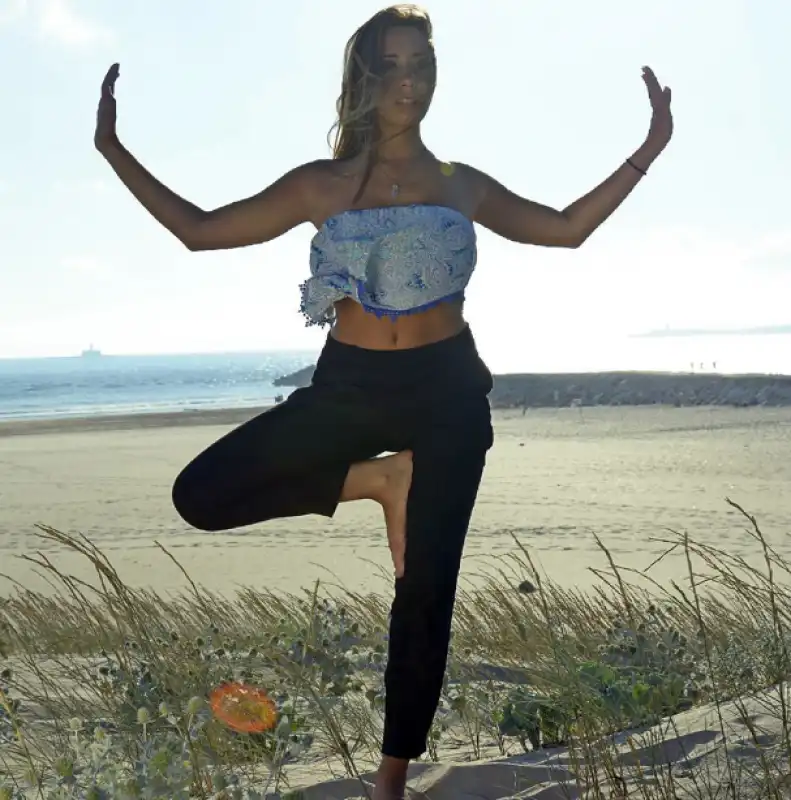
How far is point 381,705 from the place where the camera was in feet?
11.9

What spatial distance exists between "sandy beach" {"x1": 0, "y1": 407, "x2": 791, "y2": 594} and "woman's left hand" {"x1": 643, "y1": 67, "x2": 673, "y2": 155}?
73.5 inches

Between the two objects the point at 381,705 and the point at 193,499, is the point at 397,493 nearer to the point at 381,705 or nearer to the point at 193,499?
the point at 193,499

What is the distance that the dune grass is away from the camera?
2645mm

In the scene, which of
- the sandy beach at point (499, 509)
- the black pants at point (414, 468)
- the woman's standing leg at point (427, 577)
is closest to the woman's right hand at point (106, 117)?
the black pants at point (414, 468)

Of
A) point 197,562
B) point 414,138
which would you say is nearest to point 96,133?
point 414,138

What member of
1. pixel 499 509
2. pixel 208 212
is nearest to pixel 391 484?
pixel 208 212

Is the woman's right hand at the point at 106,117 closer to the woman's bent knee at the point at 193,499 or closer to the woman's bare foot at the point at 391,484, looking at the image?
the woman's bent knee at the point at 193,499

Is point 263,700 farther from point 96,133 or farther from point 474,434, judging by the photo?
point 96,133

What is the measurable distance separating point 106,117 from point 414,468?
51.9 inches

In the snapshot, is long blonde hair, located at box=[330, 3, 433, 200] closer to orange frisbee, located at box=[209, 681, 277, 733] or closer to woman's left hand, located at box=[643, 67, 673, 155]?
woman's left hand, located at box=[643, 67, 673, 155]

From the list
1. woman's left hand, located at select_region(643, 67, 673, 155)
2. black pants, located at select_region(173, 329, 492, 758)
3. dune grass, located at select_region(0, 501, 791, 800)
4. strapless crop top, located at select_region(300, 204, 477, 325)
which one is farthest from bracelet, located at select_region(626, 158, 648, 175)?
dune grass, located at select_region(0, 501, 791, 800)

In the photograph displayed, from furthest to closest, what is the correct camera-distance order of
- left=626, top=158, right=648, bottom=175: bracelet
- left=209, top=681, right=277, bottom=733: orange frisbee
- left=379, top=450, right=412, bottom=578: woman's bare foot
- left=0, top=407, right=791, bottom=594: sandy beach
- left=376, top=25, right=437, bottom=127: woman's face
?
left=0, top=407, right=791, bottom=594: sandy beach
left=209, top=681, right=277, bottom=733: orange frisbee
left=626, top=158, right=648, bottom=175: bracelet
left=376, top=25, right=437, bottom=127: woman's face
left=379, top=450, right=412, bottom=578: woman's bare foot

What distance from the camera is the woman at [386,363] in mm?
2729

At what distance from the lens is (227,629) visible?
5.73 m
